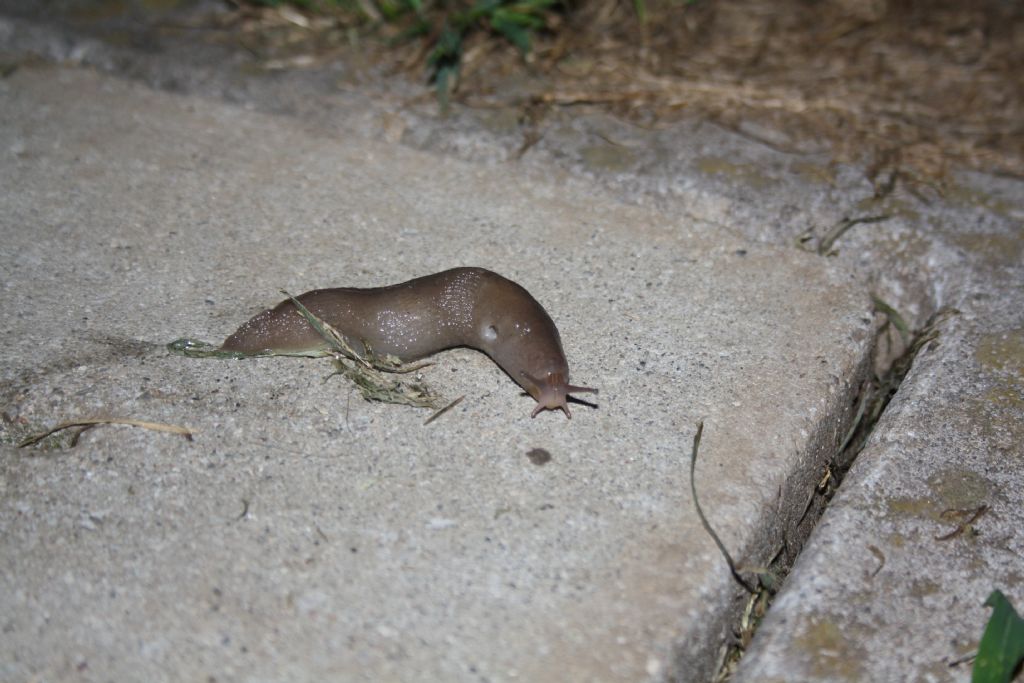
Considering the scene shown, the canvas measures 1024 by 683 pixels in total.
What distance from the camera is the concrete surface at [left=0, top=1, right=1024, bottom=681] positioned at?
169cm

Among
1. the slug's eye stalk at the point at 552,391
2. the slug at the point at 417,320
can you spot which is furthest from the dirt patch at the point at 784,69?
the slug's eye stalk at the point at 552,391

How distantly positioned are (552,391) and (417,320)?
1.36 ft

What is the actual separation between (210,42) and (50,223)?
3.95 feet

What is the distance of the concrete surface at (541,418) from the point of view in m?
1.69

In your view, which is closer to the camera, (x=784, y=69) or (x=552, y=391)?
(x=552, y=391)

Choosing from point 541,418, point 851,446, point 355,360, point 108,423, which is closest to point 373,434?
point 355,360

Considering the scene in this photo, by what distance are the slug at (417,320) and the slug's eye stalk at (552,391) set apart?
11 cm

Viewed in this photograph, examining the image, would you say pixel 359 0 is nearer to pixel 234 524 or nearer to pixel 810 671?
pixel 234 524

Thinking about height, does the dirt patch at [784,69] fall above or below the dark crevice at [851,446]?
above

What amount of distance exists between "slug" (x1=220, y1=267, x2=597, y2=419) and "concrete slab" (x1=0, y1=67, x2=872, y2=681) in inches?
2.9

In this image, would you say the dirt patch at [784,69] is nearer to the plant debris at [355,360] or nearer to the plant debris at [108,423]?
the plant debris at [355,360]

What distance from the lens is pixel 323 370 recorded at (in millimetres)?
2260

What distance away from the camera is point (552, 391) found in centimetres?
212

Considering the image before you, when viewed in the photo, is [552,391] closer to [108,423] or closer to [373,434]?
[373,434]
